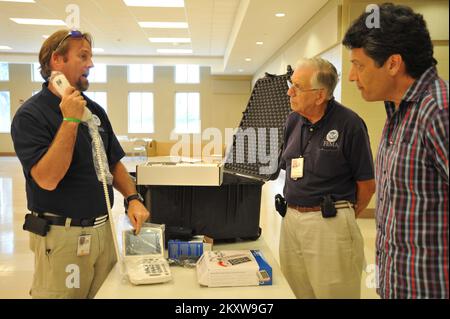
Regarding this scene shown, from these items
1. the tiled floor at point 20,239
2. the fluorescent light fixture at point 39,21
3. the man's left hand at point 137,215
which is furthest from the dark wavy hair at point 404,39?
the fluorescent light fixture at point 39,21

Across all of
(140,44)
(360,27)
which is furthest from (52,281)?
Result: (140,44)

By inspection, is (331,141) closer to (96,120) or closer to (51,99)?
(96,120)

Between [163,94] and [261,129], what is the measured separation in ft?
40.7

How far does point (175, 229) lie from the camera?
1512mm

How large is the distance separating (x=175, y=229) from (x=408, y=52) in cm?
99

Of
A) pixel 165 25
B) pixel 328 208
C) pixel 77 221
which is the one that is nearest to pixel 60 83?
pixel 77 221

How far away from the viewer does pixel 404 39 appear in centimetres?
91

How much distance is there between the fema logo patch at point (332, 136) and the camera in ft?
4.93

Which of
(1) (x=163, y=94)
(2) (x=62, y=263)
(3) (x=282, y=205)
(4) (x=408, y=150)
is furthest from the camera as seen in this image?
(1) (x=163, y=94)

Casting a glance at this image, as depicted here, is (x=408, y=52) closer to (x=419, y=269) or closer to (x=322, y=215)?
(x=419, y=269)

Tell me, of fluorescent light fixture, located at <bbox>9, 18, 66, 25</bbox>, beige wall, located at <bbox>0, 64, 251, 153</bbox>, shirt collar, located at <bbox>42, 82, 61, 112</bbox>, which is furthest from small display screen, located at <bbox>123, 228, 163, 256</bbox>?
beige wall, located at <bbox>0, 64, 251, 153</bbox>

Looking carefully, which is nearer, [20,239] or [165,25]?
[20,239]

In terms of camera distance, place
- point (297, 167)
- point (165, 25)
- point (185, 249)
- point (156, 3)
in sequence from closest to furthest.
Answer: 1. point (185, 249)
2. point (297, 167)
3. point (156, 3)
4. point (165, 25)

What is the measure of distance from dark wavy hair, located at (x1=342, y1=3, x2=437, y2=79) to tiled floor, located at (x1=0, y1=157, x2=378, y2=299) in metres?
0.77
